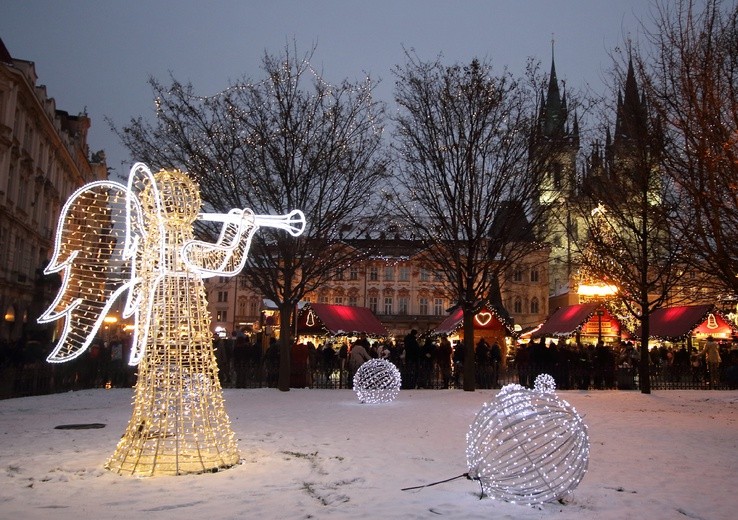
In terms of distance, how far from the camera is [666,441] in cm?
1072

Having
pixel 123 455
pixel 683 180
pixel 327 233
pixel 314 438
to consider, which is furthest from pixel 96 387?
pixel 683 180

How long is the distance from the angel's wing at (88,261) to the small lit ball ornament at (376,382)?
8844 mm

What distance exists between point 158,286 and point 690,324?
24.7 metres

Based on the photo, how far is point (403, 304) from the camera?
256 ft

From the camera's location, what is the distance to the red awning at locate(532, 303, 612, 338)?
93.8 feet

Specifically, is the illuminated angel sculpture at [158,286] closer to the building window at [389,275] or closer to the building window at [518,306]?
the building window at [518,306]

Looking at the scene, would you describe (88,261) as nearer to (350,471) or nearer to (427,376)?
(350,471)

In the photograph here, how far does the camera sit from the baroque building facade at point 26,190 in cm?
3102

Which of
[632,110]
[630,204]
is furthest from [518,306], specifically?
[632,110]

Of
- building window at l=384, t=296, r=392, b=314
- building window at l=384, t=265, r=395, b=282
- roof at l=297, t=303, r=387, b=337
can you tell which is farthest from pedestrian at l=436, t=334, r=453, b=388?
building window at l=384, t=265, r=395, b=282

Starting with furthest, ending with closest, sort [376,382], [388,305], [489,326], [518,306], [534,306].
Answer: [388,305] → [518,306] → [534,306] → [489,326] → [376,382]

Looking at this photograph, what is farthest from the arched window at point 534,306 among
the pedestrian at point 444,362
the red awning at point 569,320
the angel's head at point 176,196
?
the angel's head at point 176,196

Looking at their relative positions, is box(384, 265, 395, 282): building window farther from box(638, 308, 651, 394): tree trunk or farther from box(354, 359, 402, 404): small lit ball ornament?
box(354, 359, 402, 404): small lit ball ornament

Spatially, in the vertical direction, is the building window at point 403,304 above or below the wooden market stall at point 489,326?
above
